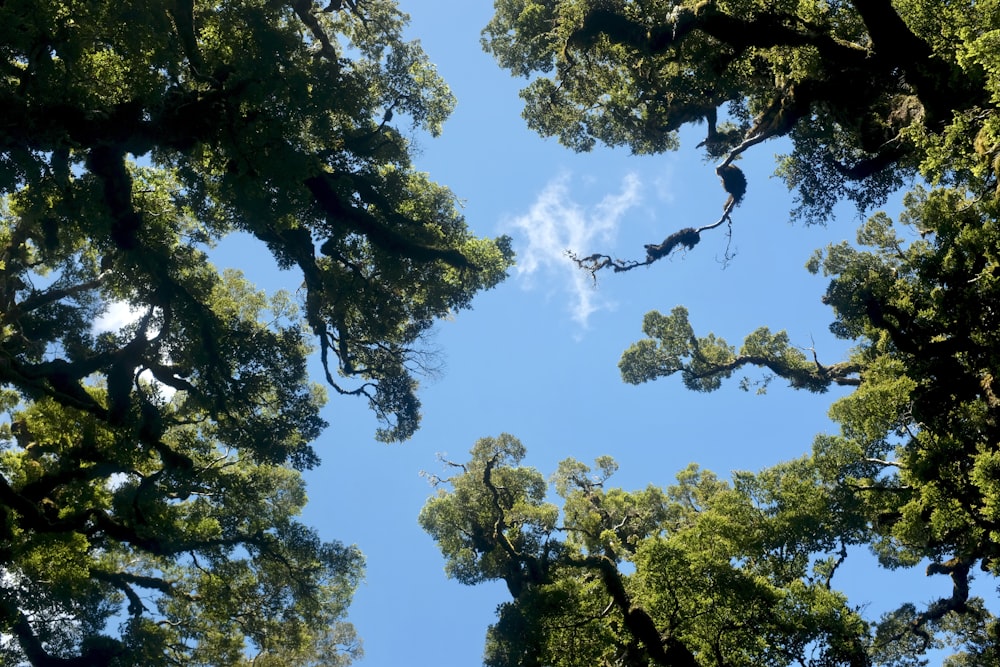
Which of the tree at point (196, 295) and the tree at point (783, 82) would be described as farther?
the tree at point (196, 295)

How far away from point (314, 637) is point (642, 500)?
1400cm

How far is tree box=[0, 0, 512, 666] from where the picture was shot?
1411cm

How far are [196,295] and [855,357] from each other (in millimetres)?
24382

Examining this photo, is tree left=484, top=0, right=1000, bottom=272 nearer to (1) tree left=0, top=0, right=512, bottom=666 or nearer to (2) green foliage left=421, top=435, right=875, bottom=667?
(1) tree left=0, top=0, right=512, bottom=666

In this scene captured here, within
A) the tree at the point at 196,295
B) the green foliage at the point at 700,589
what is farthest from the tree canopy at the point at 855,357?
the tree at the point at 196,295

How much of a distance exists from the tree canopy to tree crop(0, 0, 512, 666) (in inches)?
232

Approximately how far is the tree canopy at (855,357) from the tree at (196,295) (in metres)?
5.90

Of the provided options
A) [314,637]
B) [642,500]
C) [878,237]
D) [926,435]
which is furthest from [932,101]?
[314,637]

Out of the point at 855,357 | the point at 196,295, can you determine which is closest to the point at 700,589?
the point at 855,357

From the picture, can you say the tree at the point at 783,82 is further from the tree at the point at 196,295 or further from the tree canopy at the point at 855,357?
the tree at the point at 196,295

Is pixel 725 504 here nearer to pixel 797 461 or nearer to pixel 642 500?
pixel 797 461

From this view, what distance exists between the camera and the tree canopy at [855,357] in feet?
37.6

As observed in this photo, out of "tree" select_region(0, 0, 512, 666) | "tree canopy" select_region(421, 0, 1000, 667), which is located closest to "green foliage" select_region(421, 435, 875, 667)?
"tree canopy" select_region(421, 0, 1000, 667)

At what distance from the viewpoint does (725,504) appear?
15.7 meters
